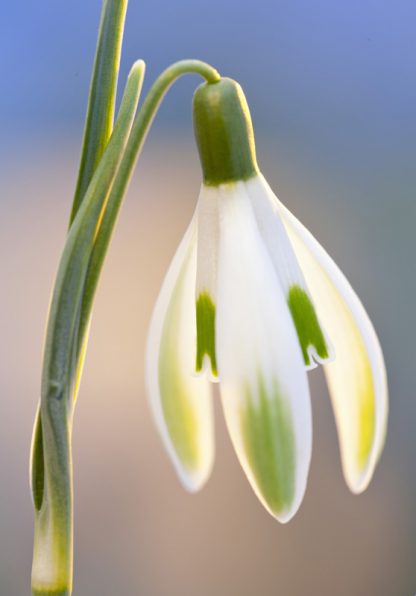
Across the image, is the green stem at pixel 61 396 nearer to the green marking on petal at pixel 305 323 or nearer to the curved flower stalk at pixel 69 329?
the curved flower stalk at pixel 69 329

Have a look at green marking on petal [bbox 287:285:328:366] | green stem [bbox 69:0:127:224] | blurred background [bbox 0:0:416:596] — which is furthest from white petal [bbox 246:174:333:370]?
blurred background [bbox 0:0:416:596]

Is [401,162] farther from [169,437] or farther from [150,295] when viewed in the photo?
[169,437]

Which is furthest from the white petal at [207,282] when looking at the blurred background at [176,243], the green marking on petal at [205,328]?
the blurred background at [176,243]

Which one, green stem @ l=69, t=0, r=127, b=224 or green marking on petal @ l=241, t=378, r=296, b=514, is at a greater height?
green stem @ l=69, t=0, r=127, b=224

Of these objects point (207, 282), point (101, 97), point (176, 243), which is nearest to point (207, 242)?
point (207, 282)

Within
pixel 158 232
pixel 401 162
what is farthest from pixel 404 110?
pixel 158 232

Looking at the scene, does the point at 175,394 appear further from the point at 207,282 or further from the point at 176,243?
the point at 176,243

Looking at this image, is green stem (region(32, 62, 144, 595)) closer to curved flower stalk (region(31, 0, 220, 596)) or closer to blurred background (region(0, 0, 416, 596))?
curved flower stalk (region(31, 0, 220, 596))
